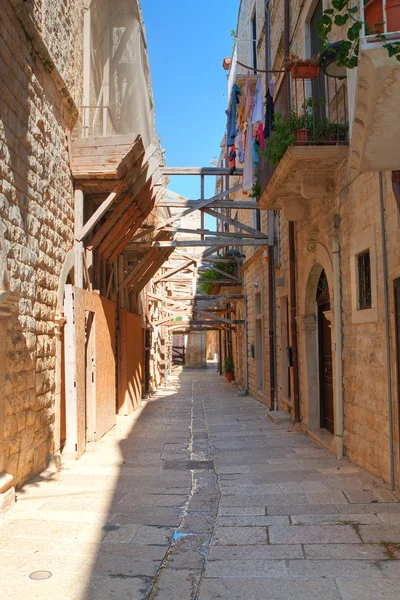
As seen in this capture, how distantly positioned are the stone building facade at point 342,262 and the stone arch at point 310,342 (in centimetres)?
2

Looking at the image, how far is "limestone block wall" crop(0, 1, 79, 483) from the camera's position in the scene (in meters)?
5.37

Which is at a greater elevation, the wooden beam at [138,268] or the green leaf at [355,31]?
the green leaf at [355,31]

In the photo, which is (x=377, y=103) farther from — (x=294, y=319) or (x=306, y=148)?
(x=294, y=319)

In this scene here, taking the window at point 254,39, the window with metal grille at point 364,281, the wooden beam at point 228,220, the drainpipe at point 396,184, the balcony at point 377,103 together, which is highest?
the window at point 254,39

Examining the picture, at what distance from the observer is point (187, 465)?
23.4ft

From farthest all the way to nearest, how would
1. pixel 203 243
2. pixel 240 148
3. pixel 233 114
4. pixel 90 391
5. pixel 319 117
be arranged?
pixel 203 243 < pixel 233 114 < pixel 240 148 < pixel 90 391 < pixel 319 117

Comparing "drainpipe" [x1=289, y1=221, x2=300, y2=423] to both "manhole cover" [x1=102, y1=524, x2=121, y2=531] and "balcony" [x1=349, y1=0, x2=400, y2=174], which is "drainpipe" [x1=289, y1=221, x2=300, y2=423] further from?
"manhole cover" [x1=102, y1=524, x2=121, y2=531]

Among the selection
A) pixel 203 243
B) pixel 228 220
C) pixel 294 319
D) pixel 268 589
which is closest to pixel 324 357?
pixel 294 319

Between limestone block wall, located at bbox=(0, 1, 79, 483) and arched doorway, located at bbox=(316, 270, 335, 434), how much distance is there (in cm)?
411

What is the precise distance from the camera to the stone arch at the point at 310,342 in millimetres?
9133

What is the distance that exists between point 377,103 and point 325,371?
5.61 m

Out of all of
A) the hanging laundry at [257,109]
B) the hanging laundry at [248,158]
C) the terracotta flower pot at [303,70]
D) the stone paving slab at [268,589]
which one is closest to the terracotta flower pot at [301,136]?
the terracotta flower pot at [303,70]

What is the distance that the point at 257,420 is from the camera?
11.3 meters

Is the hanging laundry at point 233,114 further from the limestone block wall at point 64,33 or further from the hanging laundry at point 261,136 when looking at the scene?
the limestone block wall at point 64,33
